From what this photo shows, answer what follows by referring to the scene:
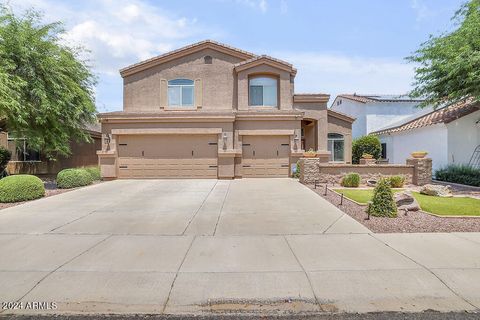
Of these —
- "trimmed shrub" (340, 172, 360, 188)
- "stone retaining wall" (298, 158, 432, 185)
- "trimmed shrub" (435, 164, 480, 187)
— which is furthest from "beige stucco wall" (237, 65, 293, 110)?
"trimmed shrub" (435, 164, 480, 187)

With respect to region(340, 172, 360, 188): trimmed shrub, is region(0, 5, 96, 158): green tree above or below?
above

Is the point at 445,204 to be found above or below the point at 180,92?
below

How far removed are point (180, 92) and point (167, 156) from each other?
4206 millimetres

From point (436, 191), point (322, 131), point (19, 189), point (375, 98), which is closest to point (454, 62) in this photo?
point (436, 191)

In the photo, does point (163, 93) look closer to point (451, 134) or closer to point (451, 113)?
point (451, 134)

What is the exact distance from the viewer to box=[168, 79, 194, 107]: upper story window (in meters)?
20.4

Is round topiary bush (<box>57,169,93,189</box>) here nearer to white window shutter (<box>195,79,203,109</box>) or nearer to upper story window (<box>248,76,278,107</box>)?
white window shutter (<box>195,79,203,109</box>)

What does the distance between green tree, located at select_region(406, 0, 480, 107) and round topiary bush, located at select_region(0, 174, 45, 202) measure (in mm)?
16181

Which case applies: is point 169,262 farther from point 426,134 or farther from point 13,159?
point 13,159

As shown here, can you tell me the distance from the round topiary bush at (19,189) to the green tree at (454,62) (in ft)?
53.1

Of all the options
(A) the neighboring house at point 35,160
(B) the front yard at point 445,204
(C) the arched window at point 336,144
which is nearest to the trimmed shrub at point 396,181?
(B) the front yard at point 445,204

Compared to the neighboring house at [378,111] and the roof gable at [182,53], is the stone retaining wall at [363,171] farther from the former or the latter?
the neighboring house at [378,111]

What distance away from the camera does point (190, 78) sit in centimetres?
2053

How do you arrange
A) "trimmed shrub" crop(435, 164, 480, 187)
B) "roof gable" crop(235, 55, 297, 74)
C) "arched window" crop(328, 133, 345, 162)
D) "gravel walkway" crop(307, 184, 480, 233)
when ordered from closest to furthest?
"gravel walkway" crop(307, 184, 480, 233) < "trimmed shrub" crop(435, 164, 480, 187) < "roof gable" crop(235, 55, 297, 74) < "arched window" crop(328, 133, 345, 162)
